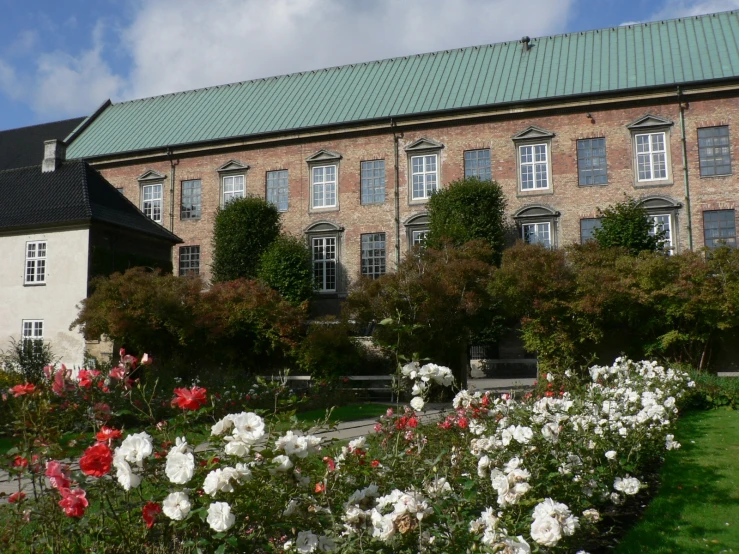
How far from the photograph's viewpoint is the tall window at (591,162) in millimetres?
26891

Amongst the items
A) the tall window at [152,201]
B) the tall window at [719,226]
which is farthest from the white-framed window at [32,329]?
the tall window at [719,226]

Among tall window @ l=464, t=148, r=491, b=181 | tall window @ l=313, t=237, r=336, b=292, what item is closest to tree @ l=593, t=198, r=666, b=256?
tall window @ l=464, t=148, r=491, b=181

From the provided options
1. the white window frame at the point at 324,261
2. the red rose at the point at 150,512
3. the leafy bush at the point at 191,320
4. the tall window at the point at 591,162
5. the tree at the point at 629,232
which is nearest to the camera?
the red rose at the point at 150,512

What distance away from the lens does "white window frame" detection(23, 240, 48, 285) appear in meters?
22.9

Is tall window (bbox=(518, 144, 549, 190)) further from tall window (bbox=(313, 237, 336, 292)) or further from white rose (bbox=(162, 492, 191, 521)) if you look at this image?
white rose (bbox=(162, 492, 191, 521))

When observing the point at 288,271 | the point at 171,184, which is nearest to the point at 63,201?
the point at 288,271

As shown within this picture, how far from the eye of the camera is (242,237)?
2934cm

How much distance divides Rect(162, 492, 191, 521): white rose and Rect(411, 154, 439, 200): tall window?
26209 mm

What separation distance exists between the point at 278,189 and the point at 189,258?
552 cm

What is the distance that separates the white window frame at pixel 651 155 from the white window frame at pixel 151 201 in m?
22.0

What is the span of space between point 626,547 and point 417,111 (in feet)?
82.7

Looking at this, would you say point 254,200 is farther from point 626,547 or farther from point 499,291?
point 626,547

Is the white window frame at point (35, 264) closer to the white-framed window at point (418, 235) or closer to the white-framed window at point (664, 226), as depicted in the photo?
the white-framed window at point (418, 235)

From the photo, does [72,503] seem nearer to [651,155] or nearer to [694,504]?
[694,504]
